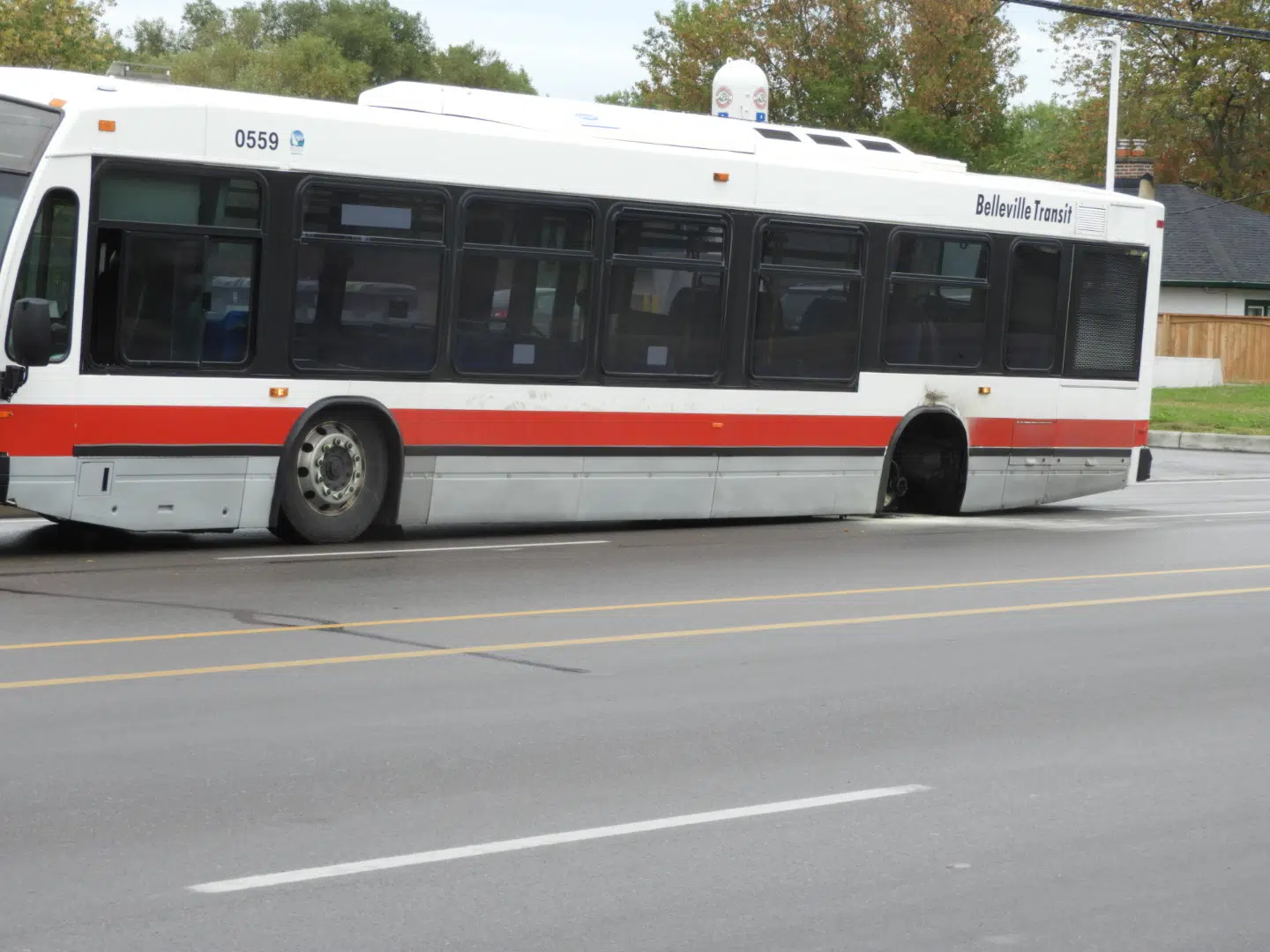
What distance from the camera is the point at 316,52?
92625 millimetres

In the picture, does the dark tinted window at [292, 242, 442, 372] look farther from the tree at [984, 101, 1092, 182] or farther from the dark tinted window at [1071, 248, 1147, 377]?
the tree at [984, 101, 1092, 182]

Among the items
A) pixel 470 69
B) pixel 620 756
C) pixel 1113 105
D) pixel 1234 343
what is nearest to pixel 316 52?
pixel 470 69

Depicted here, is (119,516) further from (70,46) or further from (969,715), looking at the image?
(70,46)

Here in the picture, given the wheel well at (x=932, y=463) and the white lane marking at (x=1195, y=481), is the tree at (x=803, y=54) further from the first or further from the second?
the wheel well at (x=932, y=463)

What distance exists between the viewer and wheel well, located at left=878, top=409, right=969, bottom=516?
1783 centimetres

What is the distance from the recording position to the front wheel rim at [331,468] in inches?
554

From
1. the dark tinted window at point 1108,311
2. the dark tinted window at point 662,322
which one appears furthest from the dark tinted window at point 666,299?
the dark tinted window at point 1108,311

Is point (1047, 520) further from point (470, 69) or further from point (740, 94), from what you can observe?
point (470, 69)

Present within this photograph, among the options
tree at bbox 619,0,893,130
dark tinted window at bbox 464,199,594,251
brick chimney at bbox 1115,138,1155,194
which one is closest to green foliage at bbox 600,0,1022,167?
tree at bbox 619,0,893,130

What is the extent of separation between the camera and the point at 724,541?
50.9ft

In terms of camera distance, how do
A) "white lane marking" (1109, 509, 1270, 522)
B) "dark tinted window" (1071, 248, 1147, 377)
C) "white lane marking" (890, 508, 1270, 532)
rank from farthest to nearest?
"white lane marking" (1109, 509, 1270, 522) < "dark tinted window" (1071, 248, 1147, 377) < "white lane marking" (890, 508, 1270, 532)

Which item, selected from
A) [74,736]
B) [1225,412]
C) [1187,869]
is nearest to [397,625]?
[74,736]

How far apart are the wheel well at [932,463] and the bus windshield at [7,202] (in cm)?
824

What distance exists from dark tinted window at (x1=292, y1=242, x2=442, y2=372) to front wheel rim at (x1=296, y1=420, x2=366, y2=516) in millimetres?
484
